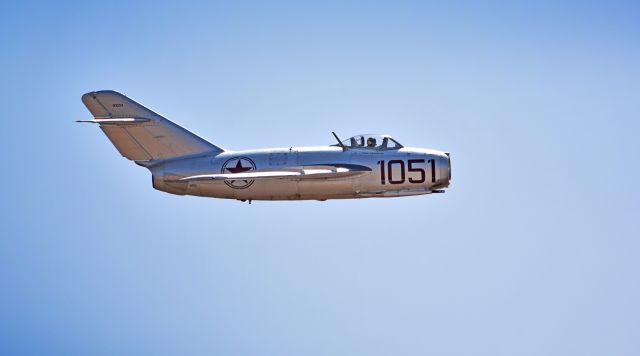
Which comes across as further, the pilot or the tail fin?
the tail fin

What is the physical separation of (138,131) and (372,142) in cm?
947

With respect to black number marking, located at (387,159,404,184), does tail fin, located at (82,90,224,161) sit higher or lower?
higher

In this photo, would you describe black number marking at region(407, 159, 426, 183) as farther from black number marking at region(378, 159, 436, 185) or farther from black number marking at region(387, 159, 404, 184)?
black number marking at region(387, 159, 404, 184)

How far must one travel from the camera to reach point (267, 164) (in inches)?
1770

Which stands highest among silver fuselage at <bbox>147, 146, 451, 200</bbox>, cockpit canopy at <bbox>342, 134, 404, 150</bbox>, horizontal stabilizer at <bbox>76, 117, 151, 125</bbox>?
horizontal stabilizer at <bbox>76, 117, 151, 125</bbox>

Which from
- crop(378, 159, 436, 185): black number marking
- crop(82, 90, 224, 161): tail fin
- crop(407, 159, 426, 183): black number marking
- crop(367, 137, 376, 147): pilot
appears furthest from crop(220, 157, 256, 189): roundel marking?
crop(407, 159, 426, 183): black number marking

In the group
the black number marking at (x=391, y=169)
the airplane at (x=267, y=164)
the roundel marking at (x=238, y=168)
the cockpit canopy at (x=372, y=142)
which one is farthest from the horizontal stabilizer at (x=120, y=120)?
the black number marking at (x=391, y=169)

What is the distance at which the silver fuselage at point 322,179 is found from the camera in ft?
145

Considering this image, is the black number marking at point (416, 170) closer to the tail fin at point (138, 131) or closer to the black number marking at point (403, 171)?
the black number marking at point (403, 171)

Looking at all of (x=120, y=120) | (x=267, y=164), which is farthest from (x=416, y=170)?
(x=120, y=120)

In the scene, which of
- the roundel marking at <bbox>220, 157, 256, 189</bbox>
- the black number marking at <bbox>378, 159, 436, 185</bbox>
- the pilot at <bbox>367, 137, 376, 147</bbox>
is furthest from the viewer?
the roundel marking at <bbox>220, 157, 256, 189</bbox>

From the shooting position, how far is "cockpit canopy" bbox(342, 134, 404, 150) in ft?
147

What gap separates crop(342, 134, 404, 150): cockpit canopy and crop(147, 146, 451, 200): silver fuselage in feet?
0.66

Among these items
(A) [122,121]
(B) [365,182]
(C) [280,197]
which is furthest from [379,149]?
(A) [122,121]
